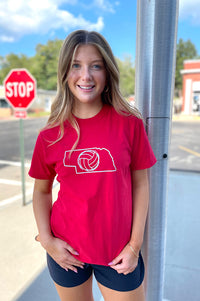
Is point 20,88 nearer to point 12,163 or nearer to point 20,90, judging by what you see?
point 20,90

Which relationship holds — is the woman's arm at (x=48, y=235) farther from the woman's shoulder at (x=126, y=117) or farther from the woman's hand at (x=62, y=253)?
the woman's shoulder at (x=126, y=117)

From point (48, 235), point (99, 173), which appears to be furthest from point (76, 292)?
point (99, 173)

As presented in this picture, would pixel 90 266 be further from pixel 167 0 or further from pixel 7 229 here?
pixel 7 229

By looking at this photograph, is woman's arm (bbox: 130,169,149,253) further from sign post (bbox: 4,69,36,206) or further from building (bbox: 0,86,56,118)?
building (bbox: 0,86,56,118)

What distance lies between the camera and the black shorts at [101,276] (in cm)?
112

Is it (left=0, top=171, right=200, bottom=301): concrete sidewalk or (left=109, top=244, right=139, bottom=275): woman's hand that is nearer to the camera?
(left=109, top=244, right=139, bottom=275): woman's hand

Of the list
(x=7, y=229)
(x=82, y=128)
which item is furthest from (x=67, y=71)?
(x=7, y=229)

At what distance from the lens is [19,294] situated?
2.14 m

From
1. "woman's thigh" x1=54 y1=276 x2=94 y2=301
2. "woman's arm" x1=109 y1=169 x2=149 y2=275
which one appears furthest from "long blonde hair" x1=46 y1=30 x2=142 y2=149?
"woman's thigh" x1=54 y1=276 x2=94 y2=301

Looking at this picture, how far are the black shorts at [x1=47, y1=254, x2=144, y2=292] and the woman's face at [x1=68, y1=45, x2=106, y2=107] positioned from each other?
78 cm

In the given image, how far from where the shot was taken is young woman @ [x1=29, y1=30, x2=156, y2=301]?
3.40ft

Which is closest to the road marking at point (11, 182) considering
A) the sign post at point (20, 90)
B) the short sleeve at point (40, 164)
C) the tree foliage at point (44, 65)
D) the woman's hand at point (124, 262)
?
the sign post at point (20, 90)

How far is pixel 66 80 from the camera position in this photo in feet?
3.68

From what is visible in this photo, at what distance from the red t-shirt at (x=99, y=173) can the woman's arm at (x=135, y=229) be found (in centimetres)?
2
